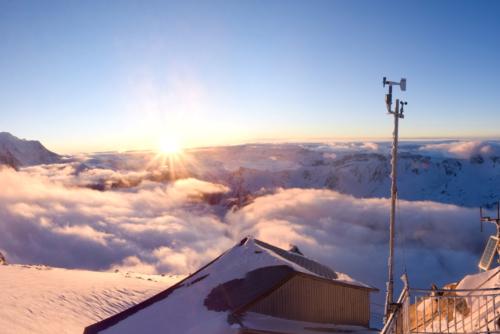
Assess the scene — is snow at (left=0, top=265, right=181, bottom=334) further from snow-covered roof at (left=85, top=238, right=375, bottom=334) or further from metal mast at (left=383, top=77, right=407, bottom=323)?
metal mast at (left=383, top=77, right=407, bottom=323)

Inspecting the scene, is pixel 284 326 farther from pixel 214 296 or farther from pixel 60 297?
pixel 60 297

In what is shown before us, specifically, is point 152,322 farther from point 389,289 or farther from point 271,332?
point 389,289

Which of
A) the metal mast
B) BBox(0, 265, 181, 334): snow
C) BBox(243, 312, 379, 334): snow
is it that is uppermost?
the metal mast

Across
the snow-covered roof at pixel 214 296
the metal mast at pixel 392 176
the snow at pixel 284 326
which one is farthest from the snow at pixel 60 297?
the metal mast at pixel 392 176

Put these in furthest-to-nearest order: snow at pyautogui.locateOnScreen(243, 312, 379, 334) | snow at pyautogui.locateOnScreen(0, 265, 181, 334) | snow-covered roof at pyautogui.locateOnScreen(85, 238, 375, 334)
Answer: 1. snow at pyautogui.locateOnScreen(0, 265, 181, 334)
2. snow-covered roof at pyautogui.locateOnScreen(85, 238, 375, 334)
3. snow at pyautogui.locateOnScreen(243, 312, 379, 334)

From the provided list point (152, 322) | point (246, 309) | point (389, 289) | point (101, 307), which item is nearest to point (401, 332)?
point (389, 289)

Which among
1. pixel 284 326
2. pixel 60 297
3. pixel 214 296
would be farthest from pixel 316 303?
pixel 60 297

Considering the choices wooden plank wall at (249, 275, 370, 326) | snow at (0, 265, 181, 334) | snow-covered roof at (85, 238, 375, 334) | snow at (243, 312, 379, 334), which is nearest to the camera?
snow at (243, 312, 379, 334)

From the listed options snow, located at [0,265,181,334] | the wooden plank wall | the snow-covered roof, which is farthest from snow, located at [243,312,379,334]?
snow, located at [0,265,181,334]
